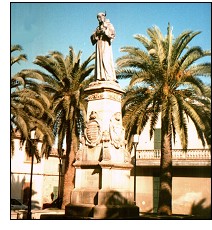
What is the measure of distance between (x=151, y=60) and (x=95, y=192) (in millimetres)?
7816

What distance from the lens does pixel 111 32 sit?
13234mm

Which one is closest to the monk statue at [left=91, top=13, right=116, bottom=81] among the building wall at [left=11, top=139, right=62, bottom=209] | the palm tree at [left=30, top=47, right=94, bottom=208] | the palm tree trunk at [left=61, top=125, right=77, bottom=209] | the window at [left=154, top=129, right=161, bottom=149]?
the palm tree at [left=30, top=47, right=94, bottom=208]

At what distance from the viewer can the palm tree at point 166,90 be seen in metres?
16.5

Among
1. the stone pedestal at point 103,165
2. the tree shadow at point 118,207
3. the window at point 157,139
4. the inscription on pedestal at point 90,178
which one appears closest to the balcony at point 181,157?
the window at point 157,139

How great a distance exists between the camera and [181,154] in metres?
23.9

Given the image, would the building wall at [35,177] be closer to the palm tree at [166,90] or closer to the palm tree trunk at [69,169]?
the palm tree trunk at [69,169]

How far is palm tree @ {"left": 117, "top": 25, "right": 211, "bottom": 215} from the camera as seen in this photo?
54.0ft

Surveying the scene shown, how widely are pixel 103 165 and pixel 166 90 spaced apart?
6.58 m

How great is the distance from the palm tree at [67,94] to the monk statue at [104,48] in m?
6.61

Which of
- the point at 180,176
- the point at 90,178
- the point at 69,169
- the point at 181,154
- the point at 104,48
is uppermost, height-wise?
the point at 104,48

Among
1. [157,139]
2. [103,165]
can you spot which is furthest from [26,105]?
[157,139]

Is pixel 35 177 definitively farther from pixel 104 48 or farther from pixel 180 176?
pixel 104 48
